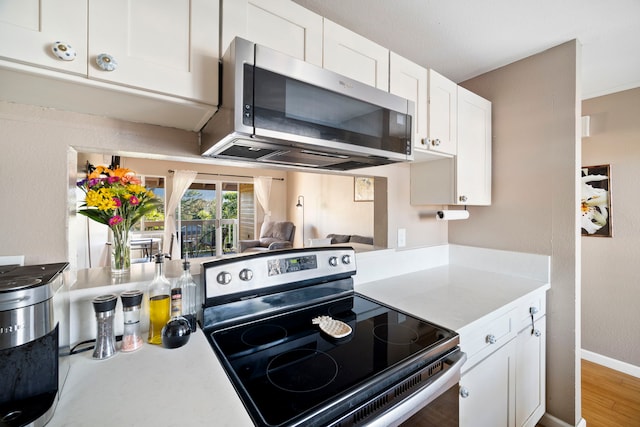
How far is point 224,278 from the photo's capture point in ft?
3.28

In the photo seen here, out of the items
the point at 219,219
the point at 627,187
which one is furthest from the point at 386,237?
the point at 219,219

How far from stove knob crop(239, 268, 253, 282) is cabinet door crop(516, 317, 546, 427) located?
4.44 feet

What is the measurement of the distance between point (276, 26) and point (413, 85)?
0.75 m

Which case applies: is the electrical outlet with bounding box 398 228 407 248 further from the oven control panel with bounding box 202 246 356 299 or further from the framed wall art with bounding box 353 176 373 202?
the framed wall art with bounding box 353 176 373 202

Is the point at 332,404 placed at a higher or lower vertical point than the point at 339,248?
lower

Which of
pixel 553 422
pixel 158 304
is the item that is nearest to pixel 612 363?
pixel 553 422

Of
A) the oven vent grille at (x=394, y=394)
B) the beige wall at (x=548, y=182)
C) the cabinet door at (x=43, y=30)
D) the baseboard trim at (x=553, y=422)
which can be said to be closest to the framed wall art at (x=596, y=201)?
the beige wall at (x=548, y=182)

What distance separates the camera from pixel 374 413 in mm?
670

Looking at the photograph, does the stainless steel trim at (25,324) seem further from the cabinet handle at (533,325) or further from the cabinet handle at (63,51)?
the cabinet handle at (533,325)

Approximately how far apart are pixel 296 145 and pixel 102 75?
1.72 ft

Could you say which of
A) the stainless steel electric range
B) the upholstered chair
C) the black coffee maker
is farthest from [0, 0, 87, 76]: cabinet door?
the upholstered chair

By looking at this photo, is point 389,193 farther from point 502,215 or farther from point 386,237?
point 502,215

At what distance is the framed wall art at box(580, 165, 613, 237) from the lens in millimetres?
2256

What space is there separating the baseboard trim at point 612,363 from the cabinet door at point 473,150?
178cm
